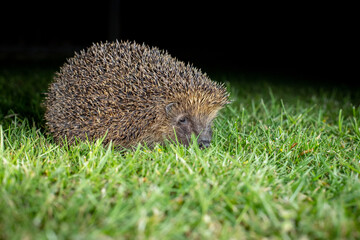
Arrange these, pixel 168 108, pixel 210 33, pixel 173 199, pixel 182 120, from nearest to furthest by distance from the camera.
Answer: pixel 173 199
pixel 168 108
pixel 182 120
pixel 210 33

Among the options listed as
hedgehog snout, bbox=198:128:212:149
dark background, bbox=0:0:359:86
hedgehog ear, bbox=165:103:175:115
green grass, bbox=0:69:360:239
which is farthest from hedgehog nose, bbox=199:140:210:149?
dark background, bbox=0:0:359:86

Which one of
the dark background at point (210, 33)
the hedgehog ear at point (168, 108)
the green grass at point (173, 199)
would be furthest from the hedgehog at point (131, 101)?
the dark background at point (210, 33)

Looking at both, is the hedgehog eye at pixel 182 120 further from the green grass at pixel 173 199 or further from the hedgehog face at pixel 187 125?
the green grass at pixel 173 199

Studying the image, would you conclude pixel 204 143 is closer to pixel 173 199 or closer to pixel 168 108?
pixel 168 108

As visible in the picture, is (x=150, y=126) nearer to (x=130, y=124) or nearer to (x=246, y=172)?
(x=130, y=124)

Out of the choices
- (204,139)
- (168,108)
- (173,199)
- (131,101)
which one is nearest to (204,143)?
(204,139)

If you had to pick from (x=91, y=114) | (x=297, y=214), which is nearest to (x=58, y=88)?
(x=91, y=114)
